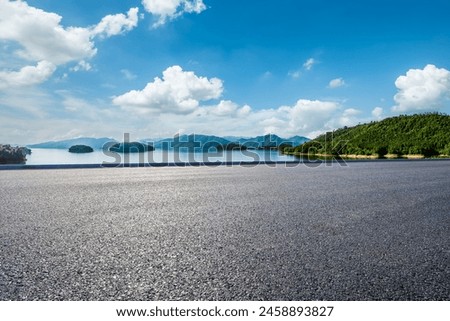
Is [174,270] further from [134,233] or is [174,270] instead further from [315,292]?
[134,233]

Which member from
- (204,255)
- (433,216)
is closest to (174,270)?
(204,255)

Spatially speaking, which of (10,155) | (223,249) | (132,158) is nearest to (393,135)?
(132,158)

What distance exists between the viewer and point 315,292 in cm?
248

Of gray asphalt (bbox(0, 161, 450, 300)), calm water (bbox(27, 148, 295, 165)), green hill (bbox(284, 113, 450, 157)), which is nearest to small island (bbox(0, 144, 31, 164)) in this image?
calm water (bbox(27, 148, 295, 165))

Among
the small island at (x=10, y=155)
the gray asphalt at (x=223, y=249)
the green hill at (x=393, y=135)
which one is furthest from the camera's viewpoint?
the green hill at (x=393, y=135)

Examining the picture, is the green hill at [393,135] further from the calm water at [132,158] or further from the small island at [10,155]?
the small island at [10,155]

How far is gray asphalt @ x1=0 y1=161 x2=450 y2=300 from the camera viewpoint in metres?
2.53

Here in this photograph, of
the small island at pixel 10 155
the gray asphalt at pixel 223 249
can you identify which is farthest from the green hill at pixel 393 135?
the gray asphalt at pixel 223 249

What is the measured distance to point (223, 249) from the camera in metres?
3.54

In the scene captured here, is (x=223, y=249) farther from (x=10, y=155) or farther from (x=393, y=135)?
(x=393, y=135)

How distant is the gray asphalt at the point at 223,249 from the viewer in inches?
99.7

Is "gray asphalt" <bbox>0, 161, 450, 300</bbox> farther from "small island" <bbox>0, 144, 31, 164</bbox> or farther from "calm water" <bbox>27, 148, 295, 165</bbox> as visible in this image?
"small island" <bbox>0, 144, 31, 164</bbox>

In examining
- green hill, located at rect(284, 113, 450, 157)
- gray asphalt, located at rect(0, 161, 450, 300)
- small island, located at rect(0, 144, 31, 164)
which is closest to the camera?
gray asphalt, located at rect(0, 161, 450, 300)
